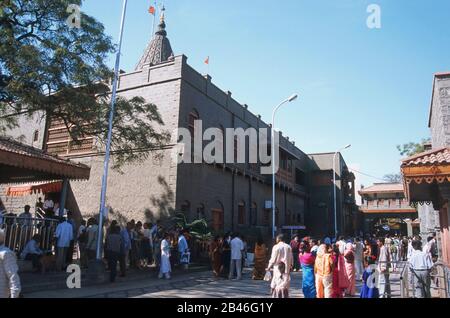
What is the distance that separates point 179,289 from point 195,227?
225 inches

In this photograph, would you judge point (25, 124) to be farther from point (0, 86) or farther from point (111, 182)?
point (0, 86)

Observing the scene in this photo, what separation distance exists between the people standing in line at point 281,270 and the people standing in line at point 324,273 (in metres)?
1.07

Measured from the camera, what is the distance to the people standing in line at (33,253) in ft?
35.4

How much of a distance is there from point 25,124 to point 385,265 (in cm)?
2215

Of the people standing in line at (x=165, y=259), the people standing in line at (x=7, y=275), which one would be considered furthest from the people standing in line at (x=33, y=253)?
the people standing in line at (x=7, y=275)

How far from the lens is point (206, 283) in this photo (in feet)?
41.8

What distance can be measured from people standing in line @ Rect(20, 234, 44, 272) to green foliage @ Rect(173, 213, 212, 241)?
21.2ft

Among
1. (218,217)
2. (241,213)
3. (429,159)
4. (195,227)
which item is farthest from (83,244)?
(241,213)

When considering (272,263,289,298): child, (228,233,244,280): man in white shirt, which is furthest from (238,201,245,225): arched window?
(272,263,289,298): child

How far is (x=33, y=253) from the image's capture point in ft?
35.6

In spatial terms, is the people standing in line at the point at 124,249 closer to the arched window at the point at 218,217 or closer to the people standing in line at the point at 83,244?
the people standing in line at the point at 83,244

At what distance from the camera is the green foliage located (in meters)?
16.5

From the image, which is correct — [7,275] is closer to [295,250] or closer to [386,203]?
[295,250]
